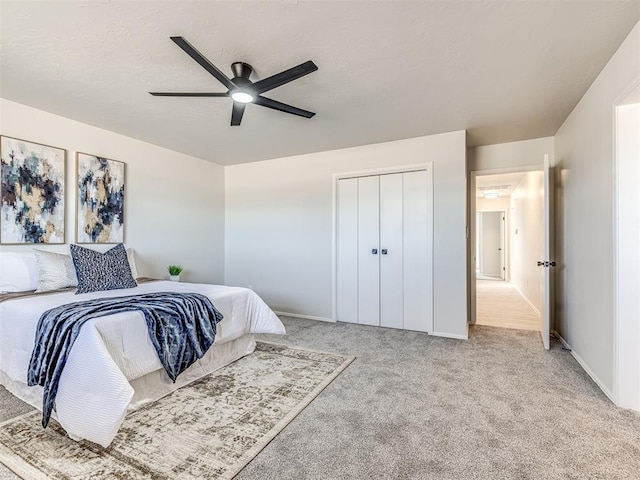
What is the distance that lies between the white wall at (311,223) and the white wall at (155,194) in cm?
36

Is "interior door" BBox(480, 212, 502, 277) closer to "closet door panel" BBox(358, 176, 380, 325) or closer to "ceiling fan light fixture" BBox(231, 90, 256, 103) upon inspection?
"closet door panel" BBox(358, 176, 380, 325)

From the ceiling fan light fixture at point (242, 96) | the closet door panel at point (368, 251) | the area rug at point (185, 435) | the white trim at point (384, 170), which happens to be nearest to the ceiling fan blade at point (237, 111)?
the ceiling fan light fixture at point (242, 96)

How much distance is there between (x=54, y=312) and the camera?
1.94 m

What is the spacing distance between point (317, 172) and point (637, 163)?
326 centimetres

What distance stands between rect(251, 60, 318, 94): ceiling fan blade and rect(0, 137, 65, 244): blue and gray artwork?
7.82 ft

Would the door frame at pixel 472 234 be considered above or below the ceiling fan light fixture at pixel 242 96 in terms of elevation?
below

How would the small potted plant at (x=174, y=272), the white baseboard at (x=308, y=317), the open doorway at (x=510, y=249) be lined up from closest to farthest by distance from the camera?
the small potted plant at (x=174, y=272) → the white baseboard at (x=308, y=317) → the open doorway at (x=510, y=249)

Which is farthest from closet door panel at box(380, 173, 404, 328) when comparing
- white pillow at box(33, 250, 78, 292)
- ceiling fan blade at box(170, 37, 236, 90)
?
white pillow at box(33, 250, 78, 292)

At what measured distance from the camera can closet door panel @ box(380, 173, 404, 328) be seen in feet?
13.2

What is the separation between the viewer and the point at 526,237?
6297 millimetres

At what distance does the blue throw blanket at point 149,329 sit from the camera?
176cm

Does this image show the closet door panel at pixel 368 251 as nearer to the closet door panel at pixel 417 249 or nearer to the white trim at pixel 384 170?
the white trim at pixel 384 170

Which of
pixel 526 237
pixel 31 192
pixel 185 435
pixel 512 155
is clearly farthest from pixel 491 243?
pixel 31 192

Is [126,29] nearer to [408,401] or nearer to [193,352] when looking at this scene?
[193,352]
